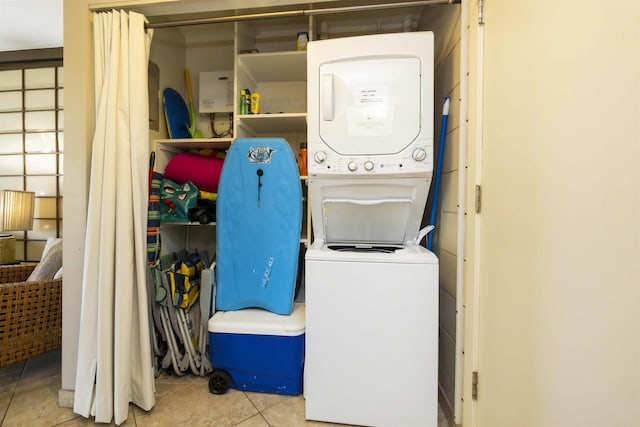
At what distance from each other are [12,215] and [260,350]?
9.22ft

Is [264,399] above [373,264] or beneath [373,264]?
beneath

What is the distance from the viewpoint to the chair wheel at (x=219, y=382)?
1.58 meters

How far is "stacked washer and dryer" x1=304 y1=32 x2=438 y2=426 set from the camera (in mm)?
1292

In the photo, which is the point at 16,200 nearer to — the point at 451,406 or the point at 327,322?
the point at 327,322

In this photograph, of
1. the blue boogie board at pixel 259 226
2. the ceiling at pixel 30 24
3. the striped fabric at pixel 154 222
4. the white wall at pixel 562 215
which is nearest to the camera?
the white wall at pixel 562 215

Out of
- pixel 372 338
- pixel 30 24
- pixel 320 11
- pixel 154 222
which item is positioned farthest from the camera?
pixel 30 24

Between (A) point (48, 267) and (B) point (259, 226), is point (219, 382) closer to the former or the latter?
(B) point (259, 226)

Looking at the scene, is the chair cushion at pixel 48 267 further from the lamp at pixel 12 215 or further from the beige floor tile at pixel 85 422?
the lamp at pixel 12 215

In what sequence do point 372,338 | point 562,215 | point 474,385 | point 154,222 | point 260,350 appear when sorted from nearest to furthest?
point 562,215, point 474,385, point 372,338, point 260,350, point 154,222

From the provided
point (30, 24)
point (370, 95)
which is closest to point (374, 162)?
point (370, 95)

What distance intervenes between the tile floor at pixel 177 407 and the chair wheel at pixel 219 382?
0.03 m

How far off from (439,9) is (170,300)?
7.86ft

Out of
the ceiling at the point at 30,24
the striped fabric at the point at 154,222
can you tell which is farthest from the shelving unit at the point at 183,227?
the ceiling at the point at 30,24

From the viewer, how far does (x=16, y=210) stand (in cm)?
259
